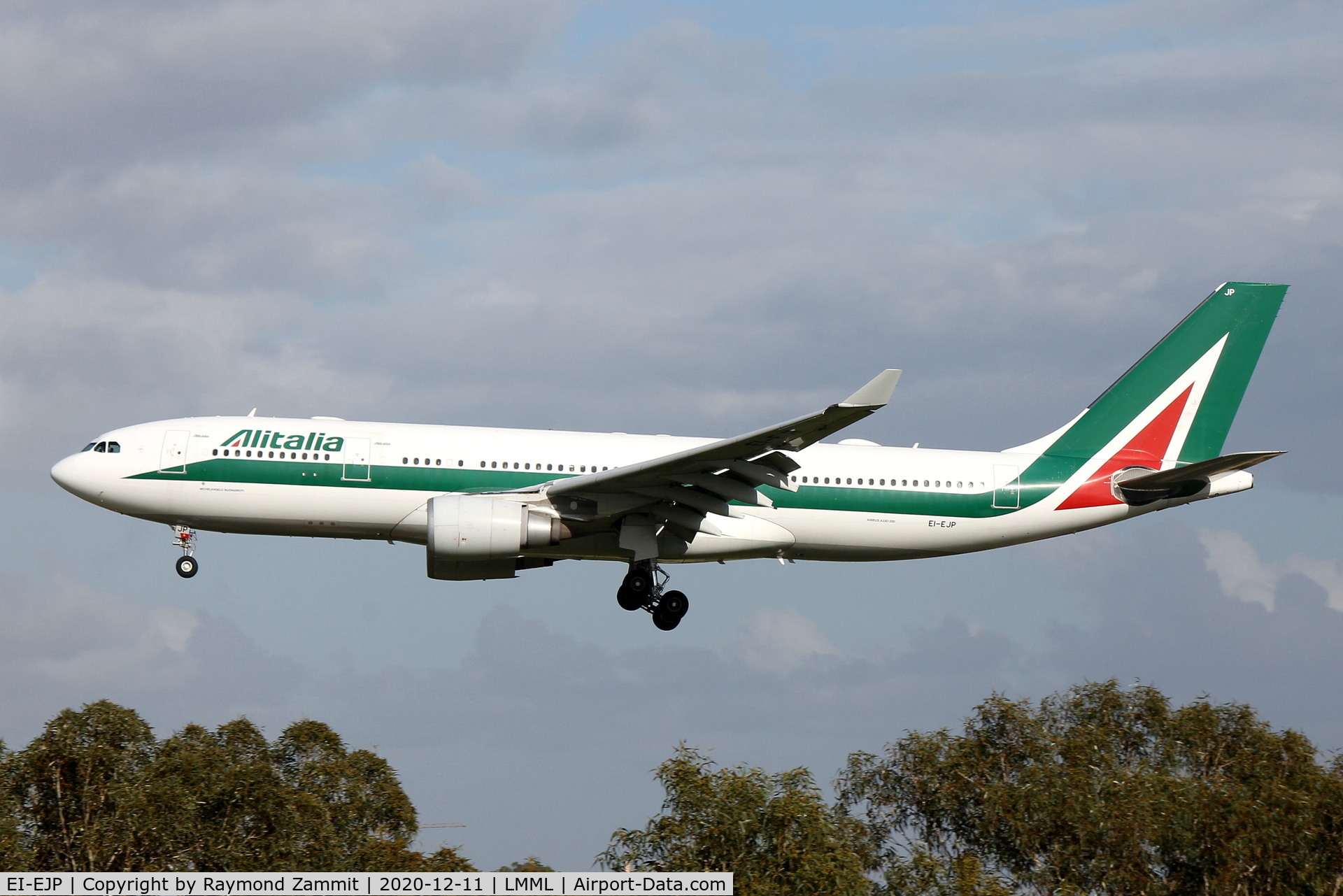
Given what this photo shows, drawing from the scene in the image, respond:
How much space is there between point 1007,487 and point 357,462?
13.9 metres

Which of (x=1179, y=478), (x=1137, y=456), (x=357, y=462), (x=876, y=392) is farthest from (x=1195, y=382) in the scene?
(x=357, y=462)

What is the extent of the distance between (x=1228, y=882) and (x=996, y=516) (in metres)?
11.8

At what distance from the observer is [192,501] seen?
29.8 meters

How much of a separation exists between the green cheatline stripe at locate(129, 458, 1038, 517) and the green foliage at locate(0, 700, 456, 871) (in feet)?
41.8

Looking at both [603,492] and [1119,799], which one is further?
[1119,799]

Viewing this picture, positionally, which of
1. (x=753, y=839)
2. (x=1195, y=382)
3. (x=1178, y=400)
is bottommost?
(x=753, y=839)

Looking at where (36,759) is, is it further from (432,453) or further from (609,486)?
(609,486)

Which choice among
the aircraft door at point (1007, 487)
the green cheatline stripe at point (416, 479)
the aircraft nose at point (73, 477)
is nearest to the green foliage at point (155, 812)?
the aircraft nose at point (73, 477)

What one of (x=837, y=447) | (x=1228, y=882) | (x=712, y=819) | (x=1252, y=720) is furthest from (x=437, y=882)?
(x=1252, y=720)

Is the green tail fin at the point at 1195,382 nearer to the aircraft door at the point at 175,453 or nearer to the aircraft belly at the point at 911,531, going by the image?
the aircraft belly at the point at 911,531

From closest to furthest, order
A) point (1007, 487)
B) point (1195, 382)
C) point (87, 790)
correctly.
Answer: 1. point (1007, 487)
2. point (1195, 382)
3. point (87, 790)

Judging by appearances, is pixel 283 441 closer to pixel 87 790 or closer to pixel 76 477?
pixel 76 477

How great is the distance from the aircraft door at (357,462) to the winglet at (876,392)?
10.4 meters

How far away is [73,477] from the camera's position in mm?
30484
